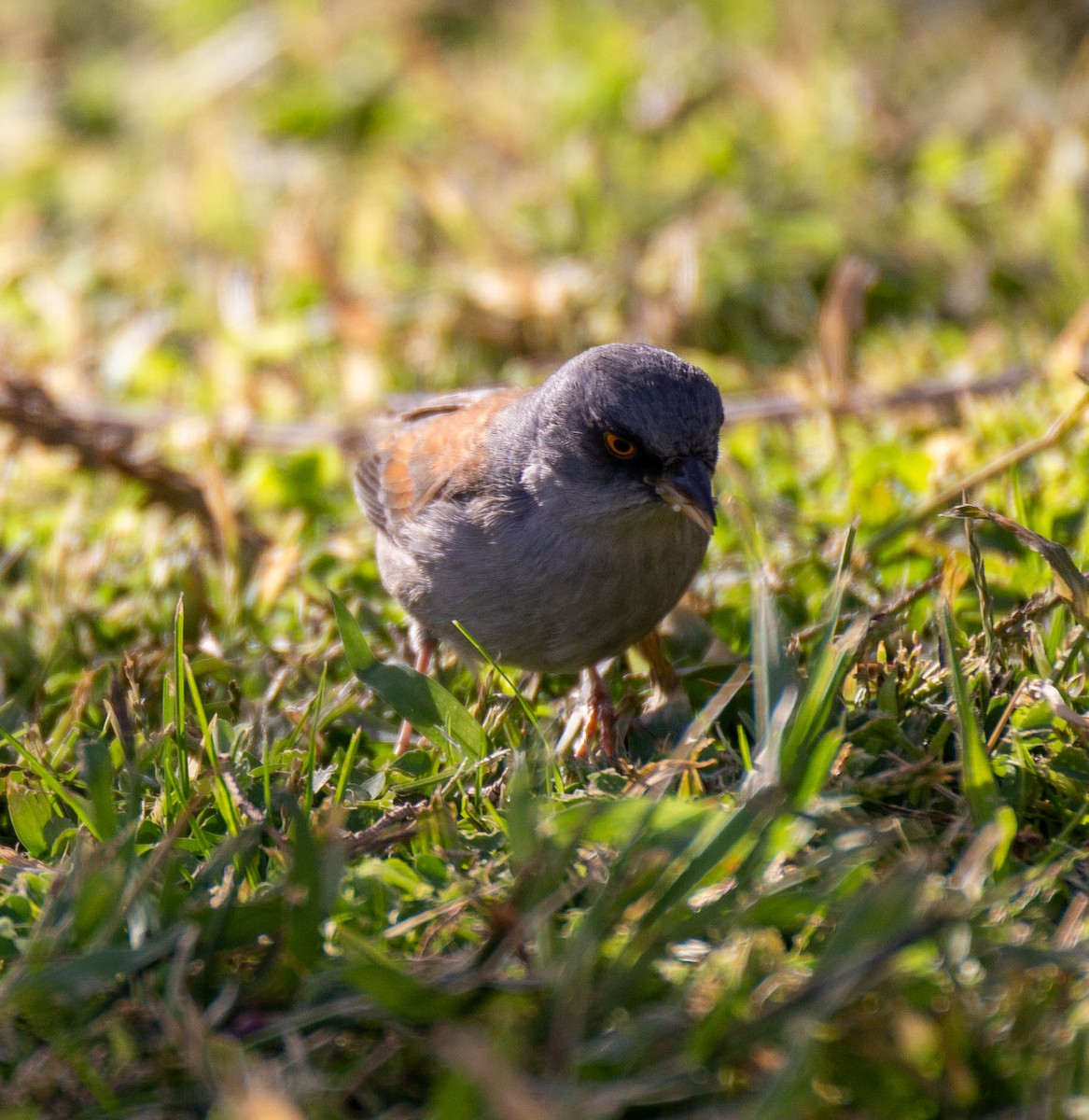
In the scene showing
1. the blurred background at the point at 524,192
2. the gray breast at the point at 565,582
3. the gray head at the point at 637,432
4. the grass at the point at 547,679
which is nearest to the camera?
the grass at the point at 547,679

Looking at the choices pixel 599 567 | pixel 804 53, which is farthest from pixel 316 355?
pixel 804 53

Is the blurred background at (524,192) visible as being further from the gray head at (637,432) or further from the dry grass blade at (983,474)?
the gray head at (637,432)

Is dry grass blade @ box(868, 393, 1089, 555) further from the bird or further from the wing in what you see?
the wing

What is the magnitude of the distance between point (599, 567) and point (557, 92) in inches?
221

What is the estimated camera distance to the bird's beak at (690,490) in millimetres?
3652

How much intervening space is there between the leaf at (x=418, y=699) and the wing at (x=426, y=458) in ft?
2.65

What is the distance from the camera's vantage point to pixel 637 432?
376cm

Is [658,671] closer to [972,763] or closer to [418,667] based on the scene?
[418,667]

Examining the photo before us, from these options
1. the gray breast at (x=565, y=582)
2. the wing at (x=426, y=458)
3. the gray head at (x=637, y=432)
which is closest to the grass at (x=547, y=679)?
the gray breast at (x=565, y=582)

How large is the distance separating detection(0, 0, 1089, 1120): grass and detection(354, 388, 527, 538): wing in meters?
0.37

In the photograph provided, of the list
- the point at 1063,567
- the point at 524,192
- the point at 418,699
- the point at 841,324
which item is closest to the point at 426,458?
the point at 418,699

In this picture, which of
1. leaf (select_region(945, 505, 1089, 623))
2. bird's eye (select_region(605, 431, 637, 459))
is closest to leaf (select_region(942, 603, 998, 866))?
leaf (select_region(945, 505, 1089, 623))

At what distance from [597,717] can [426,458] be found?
4.17ft

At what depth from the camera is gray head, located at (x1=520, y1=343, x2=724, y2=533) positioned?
12.2 ft
